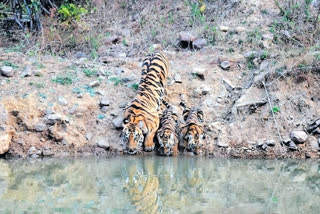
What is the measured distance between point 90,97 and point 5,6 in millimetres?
→ 4647

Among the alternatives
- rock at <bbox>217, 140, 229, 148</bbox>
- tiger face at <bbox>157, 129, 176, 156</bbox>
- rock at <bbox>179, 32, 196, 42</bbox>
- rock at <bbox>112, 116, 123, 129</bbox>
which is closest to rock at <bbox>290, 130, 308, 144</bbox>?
rock at <bbox>217, 140, 229, 148</bbox>

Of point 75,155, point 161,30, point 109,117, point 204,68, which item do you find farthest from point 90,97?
point 161,30

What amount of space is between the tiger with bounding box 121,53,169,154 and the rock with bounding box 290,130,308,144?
6.25 ft

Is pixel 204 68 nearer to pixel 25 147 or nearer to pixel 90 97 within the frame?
pixel 90 97

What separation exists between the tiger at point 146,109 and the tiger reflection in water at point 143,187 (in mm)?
518

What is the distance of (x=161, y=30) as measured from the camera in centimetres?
986

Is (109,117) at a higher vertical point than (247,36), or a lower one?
lower

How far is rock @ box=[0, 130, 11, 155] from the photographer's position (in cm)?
607

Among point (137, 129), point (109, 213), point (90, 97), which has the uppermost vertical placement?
point (90, 97)

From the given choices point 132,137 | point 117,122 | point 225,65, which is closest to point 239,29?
point 225,65

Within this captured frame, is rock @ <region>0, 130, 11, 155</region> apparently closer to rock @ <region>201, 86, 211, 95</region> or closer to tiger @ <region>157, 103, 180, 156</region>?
tiger @ <region>157, 103, 180, 156</region>

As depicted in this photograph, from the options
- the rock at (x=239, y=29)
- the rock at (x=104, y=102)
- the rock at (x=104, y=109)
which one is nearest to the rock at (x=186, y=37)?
the rock at (x=239, y=29)

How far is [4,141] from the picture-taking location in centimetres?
609

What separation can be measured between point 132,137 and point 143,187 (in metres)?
1.78
